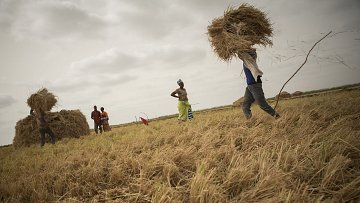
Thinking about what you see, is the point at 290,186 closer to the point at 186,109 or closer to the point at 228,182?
the point at 228,182

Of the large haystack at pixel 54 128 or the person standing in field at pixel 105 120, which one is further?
the person standing in field at pixel 105 120

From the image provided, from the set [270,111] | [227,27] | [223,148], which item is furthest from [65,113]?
[223,148]

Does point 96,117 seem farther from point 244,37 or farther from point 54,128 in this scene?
point 244,37

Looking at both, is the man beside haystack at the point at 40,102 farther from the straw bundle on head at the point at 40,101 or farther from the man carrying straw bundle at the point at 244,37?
the man carrying straw bundle at the point at 244,37

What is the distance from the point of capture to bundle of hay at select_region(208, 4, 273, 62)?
19.8 feet

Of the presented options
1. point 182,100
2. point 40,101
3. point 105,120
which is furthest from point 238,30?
point 105,120

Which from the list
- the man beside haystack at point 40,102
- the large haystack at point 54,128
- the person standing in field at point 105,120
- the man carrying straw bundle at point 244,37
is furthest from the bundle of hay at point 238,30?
the person standing in field at point 105,120

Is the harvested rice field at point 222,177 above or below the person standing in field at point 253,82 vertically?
below

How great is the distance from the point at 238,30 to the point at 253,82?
53.1 inches

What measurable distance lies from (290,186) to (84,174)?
2100 millimetres

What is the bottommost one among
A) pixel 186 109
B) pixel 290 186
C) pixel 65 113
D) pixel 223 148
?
pixel 290 186

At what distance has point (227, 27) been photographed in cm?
632

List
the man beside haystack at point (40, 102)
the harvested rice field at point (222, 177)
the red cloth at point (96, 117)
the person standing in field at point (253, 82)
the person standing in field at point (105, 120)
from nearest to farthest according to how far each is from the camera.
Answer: the harvested rice field at point (222, 177)
the person standing in field at point (253, 82)
the man beside haystack at point (40, 102)
the red cloth at point (96, 117)
the person standing in field at point (105, 120)

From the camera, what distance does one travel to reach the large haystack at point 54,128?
483 inches
